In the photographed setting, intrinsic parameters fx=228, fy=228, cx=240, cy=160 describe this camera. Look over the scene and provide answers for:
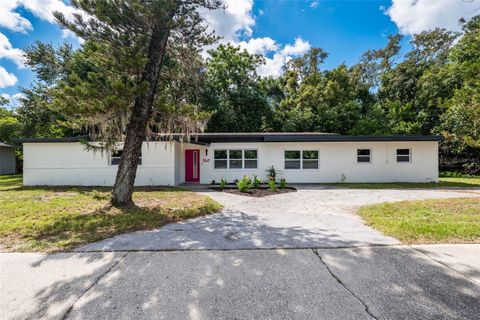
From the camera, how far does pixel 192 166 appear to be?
13.9m

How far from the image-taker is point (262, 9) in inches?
522

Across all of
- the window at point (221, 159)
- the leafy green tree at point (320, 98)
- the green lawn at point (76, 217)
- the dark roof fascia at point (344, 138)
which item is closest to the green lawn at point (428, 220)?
the green lawn at point (76, 217)

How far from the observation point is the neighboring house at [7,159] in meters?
20.4

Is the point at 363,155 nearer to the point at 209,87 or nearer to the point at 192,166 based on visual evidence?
the point at 192,166

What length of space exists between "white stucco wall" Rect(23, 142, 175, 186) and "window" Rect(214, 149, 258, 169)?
276 centimetres

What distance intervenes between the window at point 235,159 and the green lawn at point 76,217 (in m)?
5.22

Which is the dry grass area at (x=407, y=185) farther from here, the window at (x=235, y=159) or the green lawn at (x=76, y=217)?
the green lawn at (x=76, y=217)

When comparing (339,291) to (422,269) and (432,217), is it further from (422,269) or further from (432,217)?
(432,217)

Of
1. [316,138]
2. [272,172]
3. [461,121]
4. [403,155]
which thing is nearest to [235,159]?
[272,172]

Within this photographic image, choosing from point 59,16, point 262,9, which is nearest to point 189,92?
point 59,16

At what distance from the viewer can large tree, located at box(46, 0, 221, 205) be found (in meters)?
5.72

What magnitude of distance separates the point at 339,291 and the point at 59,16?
345 inches

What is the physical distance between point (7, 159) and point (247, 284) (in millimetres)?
28566

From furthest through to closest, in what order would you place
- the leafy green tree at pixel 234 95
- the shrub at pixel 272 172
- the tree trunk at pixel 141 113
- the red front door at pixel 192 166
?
the leafy green tree at pixel 234 95
the red front door at pixel 192 166
the shrub at pixel 272 172
the tree trunk at pixel 141 113
